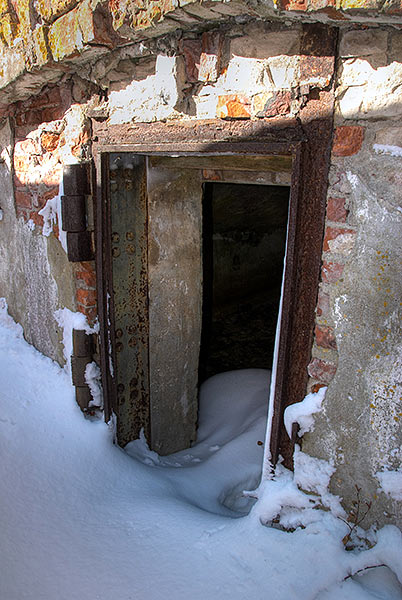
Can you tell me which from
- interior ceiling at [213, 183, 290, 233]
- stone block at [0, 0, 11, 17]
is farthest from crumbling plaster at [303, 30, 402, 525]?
interior ceiling at [213, 183, 290, 233]

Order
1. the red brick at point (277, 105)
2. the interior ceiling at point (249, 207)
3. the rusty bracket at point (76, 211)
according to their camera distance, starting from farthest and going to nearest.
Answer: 1. the interior ceiling at point (249, 207)
2. the rusty bracket at point (76, 211)
3. the red brick at point (277, 105)

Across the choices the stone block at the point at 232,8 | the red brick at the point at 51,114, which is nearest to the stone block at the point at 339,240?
the stone block at the point at 232,8

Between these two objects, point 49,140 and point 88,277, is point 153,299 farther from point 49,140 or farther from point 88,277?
point 49,140

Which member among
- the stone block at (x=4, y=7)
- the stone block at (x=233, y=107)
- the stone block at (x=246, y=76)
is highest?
the stone block at (x=4, y=7)

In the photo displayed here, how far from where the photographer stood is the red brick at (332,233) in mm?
1471

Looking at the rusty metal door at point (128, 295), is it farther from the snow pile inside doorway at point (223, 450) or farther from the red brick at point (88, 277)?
the snow pile inside doorway at point (223, 450)

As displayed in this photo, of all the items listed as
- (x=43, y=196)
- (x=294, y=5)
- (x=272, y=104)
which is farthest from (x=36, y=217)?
(x=294, y=5)

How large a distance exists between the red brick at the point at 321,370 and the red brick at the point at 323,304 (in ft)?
0.58

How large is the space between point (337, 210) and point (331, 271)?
207 mm

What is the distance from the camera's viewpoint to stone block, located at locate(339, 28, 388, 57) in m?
1.29

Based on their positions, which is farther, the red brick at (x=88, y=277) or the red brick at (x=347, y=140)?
the red brick at (x=88, y=277)

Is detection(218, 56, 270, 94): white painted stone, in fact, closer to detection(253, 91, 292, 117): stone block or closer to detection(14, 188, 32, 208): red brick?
detection(253, 91, 292, 117): stone block

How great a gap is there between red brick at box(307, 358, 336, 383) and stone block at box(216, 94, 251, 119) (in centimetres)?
92

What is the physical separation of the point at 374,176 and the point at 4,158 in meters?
2.50
